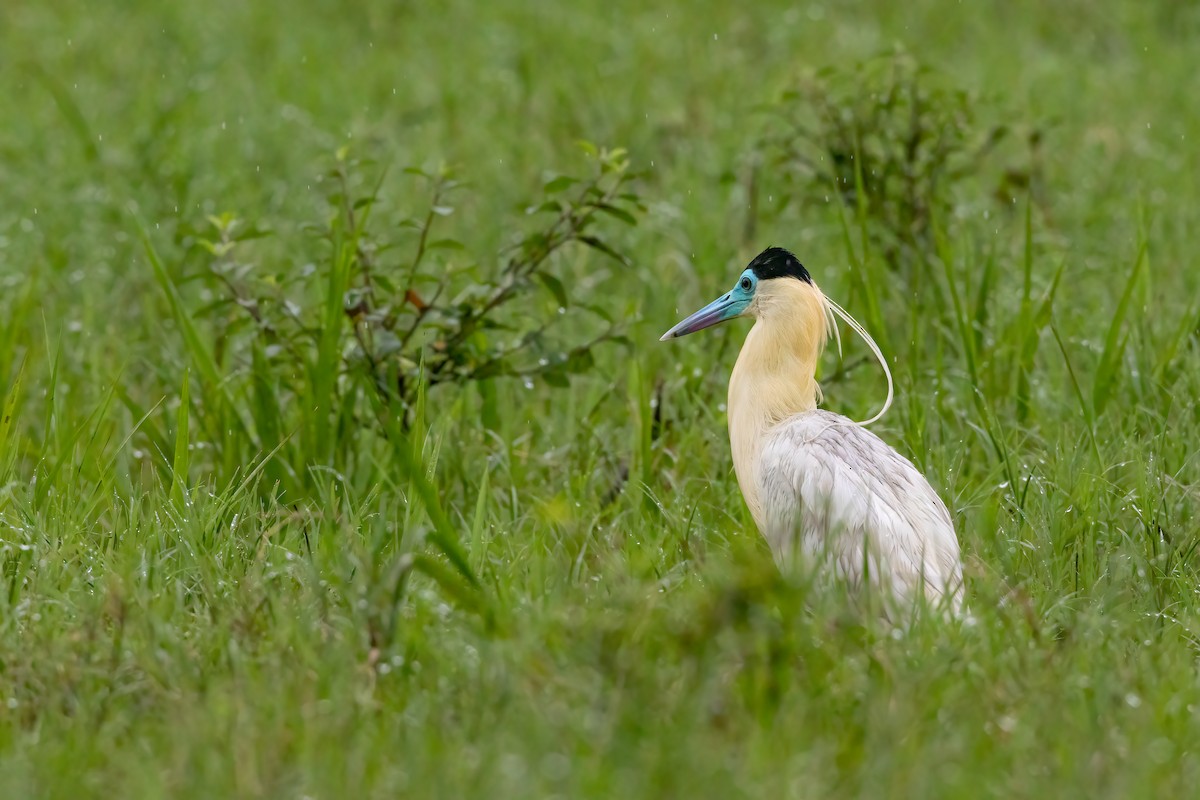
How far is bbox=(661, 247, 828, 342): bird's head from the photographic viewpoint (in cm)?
427

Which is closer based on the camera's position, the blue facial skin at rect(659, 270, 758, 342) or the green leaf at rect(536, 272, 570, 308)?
the blue facial skin at rect(659, 270, 758, 342)

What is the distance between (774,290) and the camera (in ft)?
14.1

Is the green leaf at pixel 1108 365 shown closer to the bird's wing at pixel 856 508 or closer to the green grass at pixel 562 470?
the green grass at pixel 562 470

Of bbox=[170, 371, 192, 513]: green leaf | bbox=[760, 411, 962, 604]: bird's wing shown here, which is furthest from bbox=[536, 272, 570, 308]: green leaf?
bbox=[170, 371, 192, 513]: green leaf

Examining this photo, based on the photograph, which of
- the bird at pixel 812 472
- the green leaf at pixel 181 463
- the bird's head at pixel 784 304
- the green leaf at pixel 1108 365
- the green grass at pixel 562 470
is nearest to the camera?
the green grass at pixel 562 470

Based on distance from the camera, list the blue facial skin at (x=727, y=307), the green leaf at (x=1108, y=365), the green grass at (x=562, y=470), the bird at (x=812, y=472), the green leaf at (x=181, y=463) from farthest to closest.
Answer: the green leaf at (x=1108, y=365) < the blue facial skin at (x=727, y=307) < the green leaf at (x=181, y=463) < the bird at (x=812, y=472) < the green grass at (x=562, y=470)

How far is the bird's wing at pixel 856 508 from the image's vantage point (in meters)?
3.69

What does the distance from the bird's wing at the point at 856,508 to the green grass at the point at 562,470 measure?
140 mm

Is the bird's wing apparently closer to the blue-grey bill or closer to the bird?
the bird

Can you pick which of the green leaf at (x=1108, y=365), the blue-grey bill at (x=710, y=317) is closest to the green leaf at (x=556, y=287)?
the blue-grey bill at (x=710, y=317)

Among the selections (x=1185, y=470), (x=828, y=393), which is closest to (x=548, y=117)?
(x=828, y=393)

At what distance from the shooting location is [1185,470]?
4.40m

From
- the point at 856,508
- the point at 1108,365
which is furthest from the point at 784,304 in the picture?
the point at 1108,365

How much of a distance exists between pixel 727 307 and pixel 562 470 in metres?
0.76
